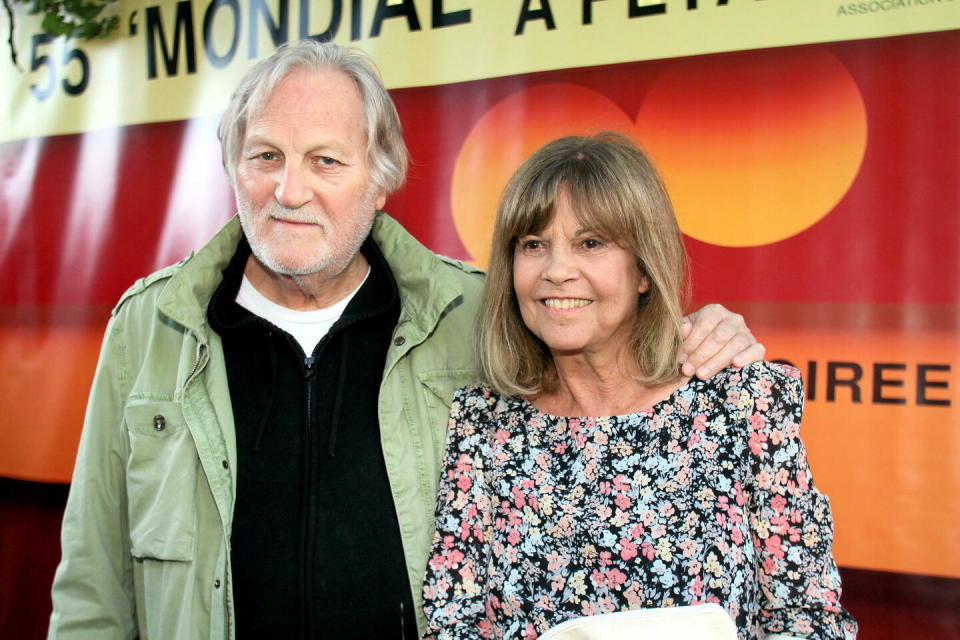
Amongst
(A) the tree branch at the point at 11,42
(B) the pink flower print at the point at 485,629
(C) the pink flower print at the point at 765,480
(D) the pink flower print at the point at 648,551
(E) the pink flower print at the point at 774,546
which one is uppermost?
(A) the tree branch at the point at 11,42

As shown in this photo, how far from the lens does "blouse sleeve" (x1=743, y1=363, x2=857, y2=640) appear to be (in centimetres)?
139

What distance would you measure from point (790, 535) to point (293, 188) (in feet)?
3.76

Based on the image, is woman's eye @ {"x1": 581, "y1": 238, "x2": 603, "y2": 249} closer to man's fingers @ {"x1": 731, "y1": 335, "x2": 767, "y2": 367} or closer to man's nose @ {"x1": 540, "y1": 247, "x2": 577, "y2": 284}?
man's nose @ {"x1": 540, "y1": 247, "x2": 577, "y2": 284}

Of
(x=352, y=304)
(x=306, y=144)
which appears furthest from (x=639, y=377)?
(x=306, y=144)

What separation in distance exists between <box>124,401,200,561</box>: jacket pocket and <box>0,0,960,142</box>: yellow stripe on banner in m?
1.22

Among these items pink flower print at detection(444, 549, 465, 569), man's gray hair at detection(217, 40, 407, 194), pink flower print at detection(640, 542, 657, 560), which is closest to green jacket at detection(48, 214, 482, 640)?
pink flower print at detection(444, 549, 465, 569)

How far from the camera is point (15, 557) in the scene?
2.96 metres

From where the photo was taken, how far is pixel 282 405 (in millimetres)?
1752

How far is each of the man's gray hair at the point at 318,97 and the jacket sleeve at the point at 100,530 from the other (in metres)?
0.52

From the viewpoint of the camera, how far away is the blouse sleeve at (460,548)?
155 cm

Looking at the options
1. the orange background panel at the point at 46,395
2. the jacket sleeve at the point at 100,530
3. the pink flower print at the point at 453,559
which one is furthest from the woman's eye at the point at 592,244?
the orange background panel at the point at 46,395

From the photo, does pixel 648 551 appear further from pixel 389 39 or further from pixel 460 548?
pixel 389 39

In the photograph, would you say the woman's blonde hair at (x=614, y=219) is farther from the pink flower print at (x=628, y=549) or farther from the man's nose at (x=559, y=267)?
the pink flower print at (x=628, y=549)

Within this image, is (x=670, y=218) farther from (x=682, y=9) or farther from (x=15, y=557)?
(x=15, y=557)
